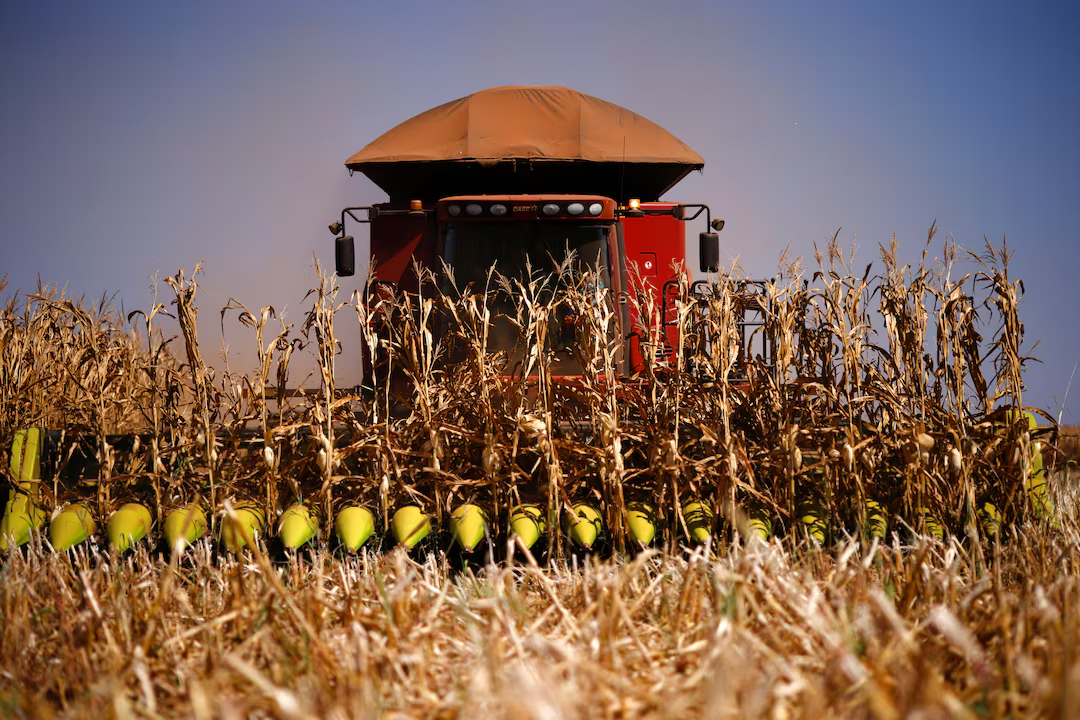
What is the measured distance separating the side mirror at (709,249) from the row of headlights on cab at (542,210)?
97 cm

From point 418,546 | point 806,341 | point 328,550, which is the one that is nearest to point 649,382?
point 806,341

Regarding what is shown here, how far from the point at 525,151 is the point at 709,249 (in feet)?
5.59

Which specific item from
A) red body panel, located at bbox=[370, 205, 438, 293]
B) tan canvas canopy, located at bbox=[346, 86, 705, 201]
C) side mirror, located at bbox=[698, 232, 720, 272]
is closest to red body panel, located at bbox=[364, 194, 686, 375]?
red body panel, located at bbox=[370, 205, 438, 293]

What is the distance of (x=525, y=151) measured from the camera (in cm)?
612

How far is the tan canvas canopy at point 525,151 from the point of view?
242 inches

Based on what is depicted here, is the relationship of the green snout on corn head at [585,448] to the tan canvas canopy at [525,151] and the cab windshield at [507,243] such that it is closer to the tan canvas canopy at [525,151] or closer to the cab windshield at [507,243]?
the cab windshield at [507,243]

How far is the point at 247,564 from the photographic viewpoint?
3.18m

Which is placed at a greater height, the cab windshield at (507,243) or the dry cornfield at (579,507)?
the cab windshield at (507,243)

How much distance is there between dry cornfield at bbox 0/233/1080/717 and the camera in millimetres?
2039

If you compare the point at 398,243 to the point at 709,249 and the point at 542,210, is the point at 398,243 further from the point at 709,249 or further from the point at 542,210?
the point at 709,249

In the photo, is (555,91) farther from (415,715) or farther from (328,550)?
(415,715)

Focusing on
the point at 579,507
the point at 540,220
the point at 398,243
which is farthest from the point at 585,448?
the point at 398,243

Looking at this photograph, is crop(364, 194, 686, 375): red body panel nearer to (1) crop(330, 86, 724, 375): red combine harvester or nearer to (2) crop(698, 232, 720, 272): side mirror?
(1) crop(330, 86, 724, 375): red combine harvester

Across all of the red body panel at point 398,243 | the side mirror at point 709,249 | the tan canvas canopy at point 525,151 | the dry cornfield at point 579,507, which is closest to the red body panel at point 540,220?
the red body panel at point 398,243
